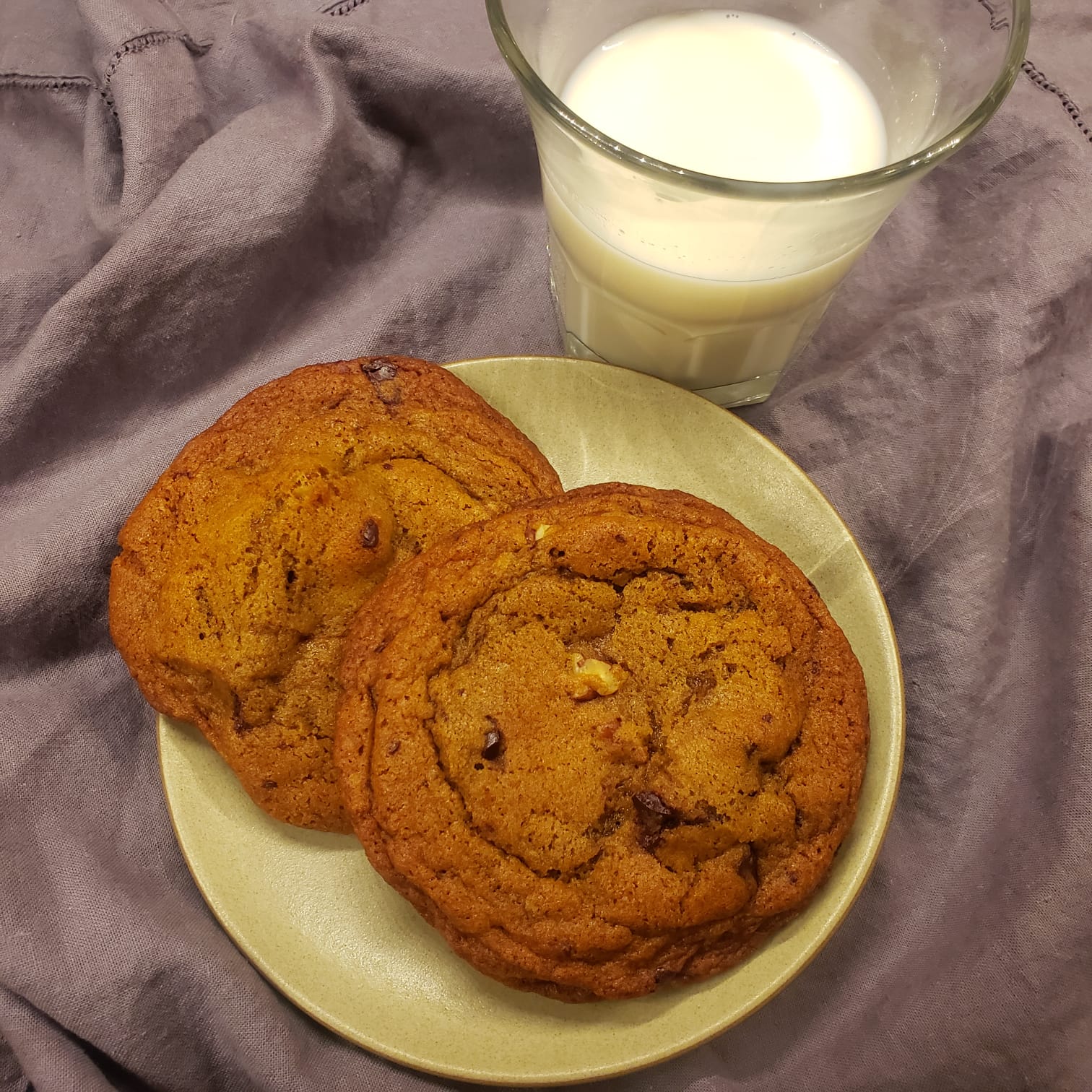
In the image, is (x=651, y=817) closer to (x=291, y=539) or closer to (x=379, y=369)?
(x=291, y=539)

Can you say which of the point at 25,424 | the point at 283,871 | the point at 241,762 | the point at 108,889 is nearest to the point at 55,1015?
the point at 108,889

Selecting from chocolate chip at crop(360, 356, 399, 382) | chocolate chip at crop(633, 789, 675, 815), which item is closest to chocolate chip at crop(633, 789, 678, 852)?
chocolate chip at crop(633, 789, 675, 815)

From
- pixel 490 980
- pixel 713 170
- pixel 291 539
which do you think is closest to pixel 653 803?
pixel 490 980

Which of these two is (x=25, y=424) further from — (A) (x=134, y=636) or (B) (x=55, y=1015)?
(B) (x=55, y=1015)

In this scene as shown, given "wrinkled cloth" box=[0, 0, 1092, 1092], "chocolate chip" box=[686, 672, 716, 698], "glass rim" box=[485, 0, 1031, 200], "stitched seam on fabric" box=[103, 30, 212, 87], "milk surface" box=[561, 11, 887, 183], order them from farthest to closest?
"stitched seam on fabric" box=[103, 30, 212, 87]
"wrinkled cloth" box=[0, 0, 1092, 1092]
"milk surface" box=[561, 11, 887, 183]
"chocolate chip" box=[686, 672, 716, 698]
"glass rim" box=[485, 0, 1031, 200]

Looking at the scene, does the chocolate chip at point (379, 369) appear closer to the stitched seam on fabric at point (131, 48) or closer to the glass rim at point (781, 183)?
the glass rim at point (781, 183)

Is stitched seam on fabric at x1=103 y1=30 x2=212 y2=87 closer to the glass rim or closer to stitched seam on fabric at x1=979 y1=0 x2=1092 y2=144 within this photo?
the glass rim
